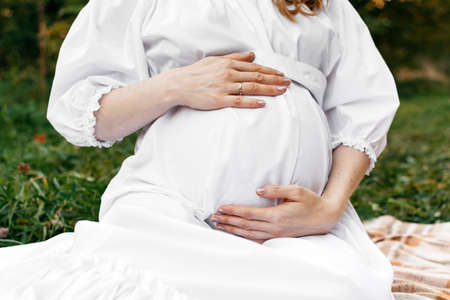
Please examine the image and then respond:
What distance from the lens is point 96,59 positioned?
4.84 ft

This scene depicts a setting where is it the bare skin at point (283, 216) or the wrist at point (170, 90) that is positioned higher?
the wrist at point (170, 90)

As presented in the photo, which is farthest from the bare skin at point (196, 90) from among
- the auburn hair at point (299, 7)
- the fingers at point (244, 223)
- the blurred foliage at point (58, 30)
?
the blurred foliage at point (58, 30)

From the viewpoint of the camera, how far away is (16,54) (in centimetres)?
830

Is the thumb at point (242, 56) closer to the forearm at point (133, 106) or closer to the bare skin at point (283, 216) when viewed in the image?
the forearm at point (133, 106)

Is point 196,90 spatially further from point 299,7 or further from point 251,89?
point 299,7

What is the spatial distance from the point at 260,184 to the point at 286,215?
0.11m

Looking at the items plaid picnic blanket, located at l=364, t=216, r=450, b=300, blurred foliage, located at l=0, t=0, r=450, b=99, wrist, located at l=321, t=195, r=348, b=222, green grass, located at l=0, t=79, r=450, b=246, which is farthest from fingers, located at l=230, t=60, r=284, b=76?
blurred foliage, located at l=0, t=0, r=450, b=99

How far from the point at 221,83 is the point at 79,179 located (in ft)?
4.81

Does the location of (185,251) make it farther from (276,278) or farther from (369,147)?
(369,147)

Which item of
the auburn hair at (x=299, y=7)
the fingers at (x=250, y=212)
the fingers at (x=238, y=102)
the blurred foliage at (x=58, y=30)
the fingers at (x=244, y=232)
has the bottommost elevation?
the blurred foliage at (x=58, y=30)

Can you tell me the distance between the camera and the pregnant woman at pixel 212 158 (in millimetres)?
1155

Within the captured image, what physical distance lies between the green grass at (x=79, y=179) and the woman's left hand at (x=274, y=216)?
1.07m

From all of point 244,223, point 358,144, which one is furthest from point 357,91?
point 244,223

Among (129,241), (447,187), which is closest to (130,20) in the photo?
(129,241)
